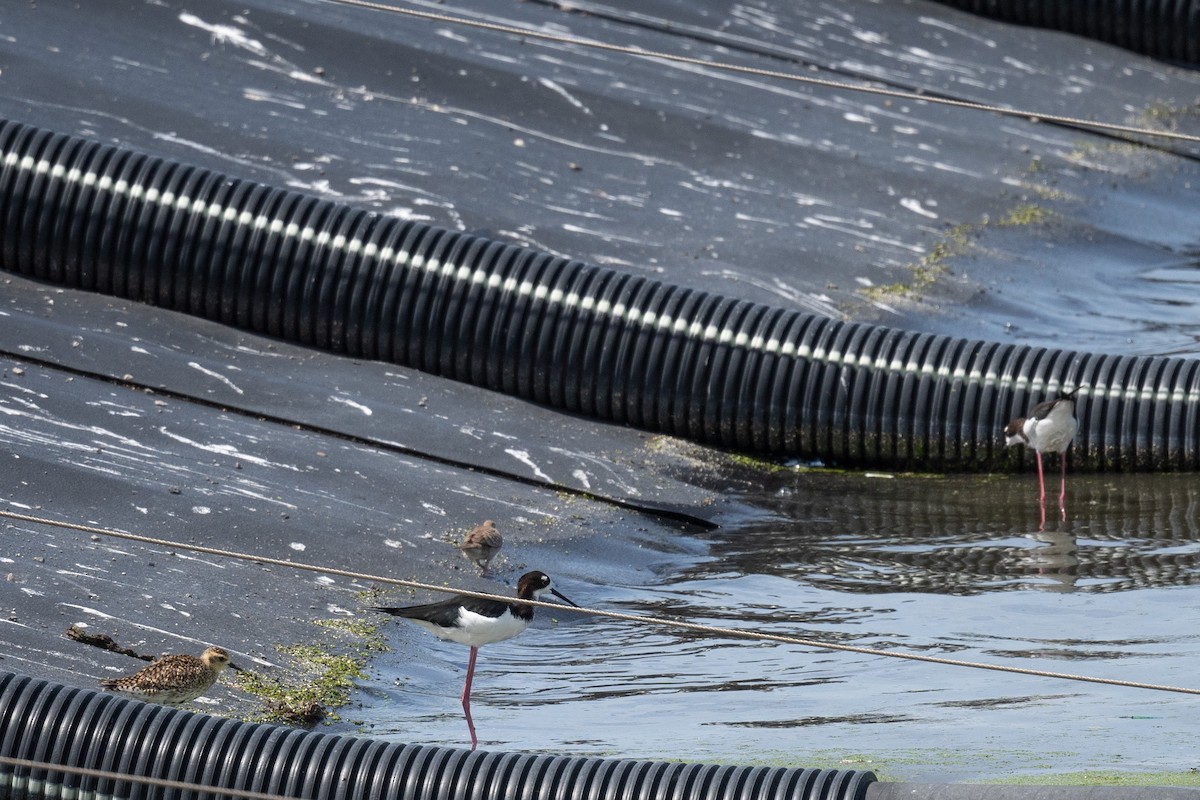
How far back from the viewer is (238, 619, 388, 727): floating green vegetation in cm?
657

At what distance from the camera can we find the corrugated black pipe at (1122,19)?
17.3 m

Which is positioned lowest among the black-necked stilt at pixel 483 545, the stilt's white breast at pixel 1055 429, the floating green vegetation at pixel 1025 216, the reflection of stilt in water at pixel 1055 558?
the black-necked stilt at pixel 483 545

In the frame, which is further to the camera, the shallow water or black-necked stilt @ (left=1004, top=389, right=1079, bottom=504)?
black-necked stilt @ (left=1004, top=389, right=1079, bottom=504)

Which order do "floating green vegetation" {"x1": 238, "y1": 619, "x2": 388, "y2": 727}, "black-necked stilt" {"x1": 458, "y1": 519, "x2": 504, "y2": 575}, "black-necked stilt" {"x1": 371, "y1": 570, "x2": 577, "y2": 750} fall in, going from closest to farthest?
"floating green vegetation" {"x1": 238, "y1": 619, "x2": 388, "y2": 727} < "black-necked stilt" {"x1": 371, "y1": 570, "x2": 577, "y2": 750} < "black-necked stilt" {"x1": 458, "y1": 519, "x2": 504, "y2": 575}

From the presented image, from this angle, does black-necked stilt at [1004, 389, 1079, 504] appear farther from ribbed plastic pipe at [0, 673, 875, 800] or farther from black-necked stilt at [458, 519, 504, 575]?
ribbed plastic pipe at [0, 673, 875, 800]

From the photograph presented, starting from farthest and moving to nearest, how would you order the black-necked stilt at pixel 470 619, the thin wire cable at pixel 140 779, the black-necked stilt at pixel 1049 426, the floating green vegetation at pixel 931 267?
the floating green vegetation at pixel 931 267 → the black-necked stilt at pixel 1049 426 → the black-necked stilt at pixel 470 619 → the thin wire cable at pixel 140 779

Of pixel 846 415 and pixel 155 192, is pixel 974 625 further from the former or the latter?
pixel 155 192

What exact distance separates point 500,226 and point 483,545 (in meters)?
3.96

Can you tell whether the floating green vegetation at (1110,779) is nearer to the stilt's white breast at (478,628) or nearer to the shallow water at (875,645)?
the shallow water at (875,645)

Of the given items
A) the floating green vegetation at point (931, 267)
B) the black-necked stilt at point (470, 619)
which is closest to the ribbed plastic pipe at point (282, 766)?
the black-necked stilt at point (470, 619)

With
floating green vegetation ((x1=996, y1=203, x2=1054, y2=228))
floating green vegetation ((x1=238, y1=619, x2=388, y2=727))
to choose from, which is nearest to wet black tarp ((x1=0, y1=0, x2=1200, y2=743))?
floating green vegetation ((x1=996, y1=203, x2=1054, y2=228))

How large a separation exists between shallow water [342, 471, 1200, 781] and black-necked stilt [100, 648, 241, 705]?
2.10 feet

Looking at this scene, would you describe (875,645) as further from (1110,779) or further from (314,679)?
(314,679)

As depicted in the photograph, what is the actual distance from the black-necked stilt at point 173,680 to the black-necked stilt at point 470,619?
82cm
